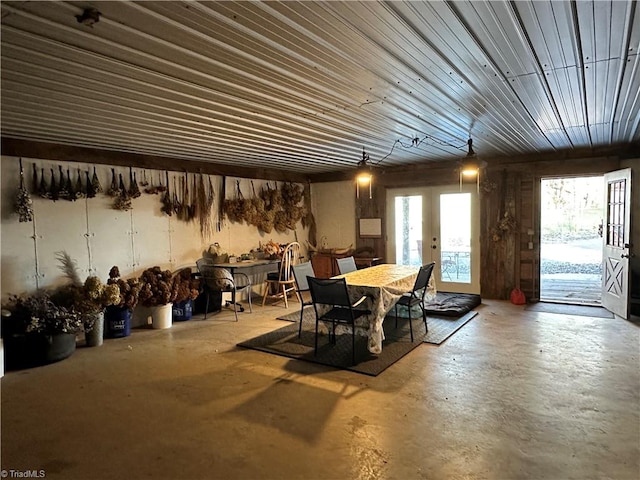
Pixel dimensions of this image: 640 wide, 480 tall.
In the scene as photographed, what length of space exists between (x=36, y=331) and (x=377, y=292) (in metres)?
3.45

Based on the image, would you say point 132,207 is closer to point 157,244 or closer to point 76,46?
point 157,244

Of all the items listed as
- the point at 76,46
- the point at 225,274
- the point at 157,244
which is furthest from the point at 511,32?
the point at 157,244

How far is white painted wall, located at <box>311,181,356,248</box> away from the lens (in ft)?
28.0

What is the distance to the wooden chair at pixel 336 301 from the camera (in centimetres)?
397

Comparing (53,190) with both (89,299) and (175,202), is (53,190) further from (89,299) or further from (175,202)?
(175,202)

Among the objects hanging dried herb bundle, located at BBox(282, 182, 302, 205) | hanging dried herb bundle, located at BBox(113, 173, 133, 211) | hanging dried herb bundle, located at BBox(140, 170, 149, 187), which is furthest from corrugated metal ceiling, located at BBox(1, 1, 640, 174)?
hanging dried herb bundle, located at BBox(282, 182, 302, 205)

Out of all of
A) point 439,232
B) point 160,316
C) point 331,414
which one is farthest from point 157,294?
point 439,232

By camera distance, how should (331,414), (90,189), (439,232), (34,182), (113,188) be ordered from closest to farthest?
(331,414), (34,182), (90,189), (113,188), (439,232)

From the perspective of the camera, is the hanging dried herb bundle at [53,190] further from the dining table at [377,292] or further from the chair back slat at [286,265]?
the dining table at [377,292]

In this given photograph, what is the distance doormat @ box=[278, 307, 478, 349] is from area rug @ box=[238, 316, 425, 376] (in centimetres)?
3

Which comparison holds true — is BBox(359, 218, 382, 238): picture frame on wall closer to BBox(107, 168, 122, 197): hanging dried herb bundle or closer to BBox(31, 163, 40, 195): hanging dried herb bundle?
BBox(107, 168, 122, 197): hanging dried herb bundle

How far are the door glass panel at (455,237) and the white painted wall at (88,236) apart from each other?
392 centimetres

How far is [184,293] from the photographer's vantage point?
579cm

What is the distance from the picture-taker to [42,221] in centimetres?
478
